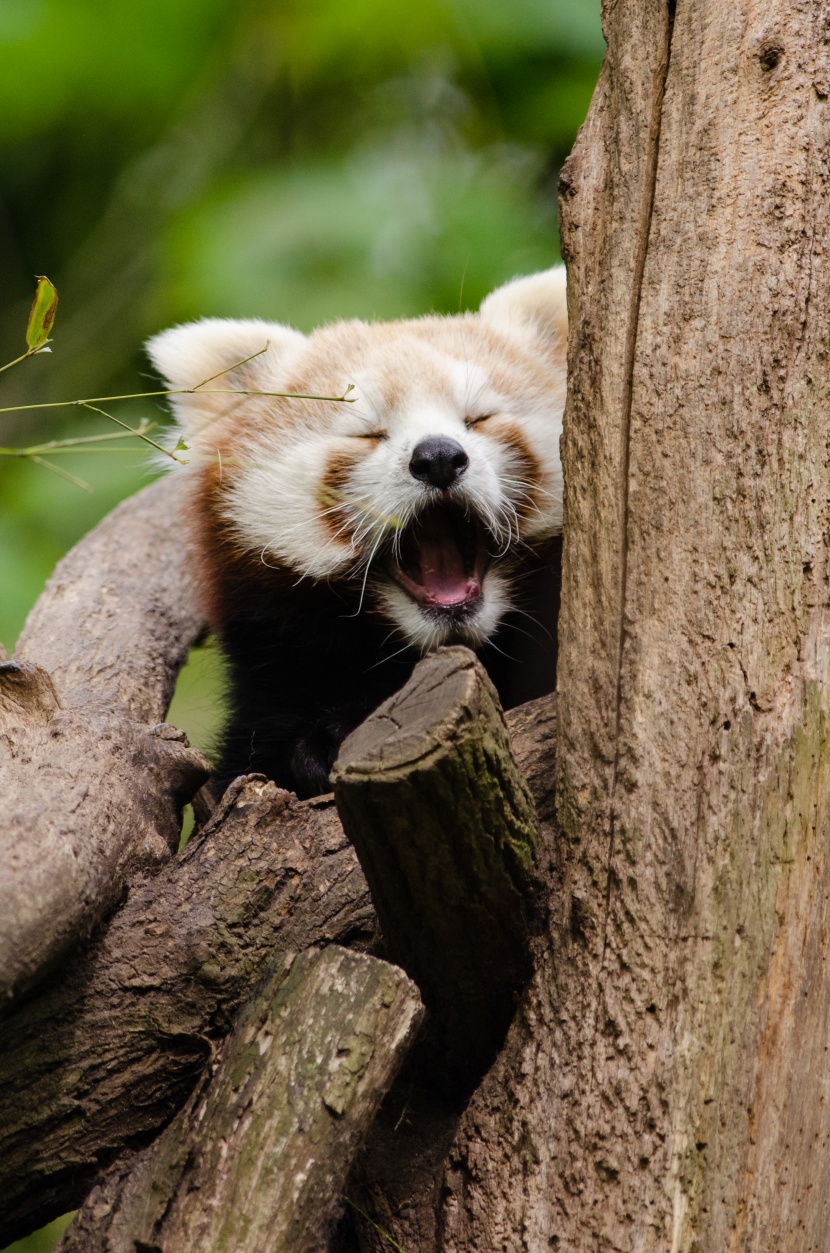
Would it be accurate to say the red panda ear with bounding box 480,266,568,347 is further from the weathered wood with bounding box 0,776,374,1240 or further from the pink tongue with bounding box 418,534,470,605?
the weathered wood with bounding box 0,776,374,1240

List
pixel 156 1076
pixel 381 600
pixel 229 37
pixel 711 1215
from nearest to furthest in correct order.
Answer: pixel 711 1215
pixel 156 1076
pixel 381 600
pixel 229 37

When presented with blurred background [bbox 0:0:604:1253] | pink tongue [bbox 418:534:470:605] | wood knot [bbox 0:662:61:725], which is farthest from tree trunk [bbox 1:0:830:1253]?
blurred background [bbox 0:0:604:1253]

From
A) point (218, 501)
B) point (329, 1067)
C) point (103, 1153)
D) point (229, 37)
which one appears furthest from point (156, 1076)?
point (229, 37)

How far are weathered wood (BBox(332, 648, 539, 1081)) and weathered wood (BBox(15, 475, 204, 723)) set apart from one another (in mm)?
989

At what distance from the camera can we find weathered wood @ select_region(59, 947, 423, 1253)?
141cm

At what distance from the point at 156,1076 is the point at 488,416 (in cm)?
160

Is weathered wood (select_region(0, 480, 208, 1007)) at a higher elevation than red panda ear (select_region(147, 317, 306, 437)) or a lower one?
lower

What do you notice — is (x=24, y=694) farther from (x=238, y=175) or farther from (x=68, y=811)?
Result: (x=238, y=175)

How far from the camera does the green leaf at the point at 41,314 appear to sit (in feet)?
5.98

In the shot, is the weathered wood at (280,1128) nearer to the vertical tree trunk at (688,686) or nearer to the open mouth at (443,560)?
the vertical tree trunk at (688,686)

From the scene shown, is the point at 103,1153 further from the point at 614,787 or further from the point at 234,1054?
the point at 614,787

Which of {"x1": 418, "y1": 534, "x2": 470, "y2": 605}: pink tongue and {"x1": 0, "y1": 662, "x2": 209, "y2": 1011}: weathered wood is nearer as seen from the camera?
{"x1": 0, "y1": 662, "x2": 209, "y2": 1011}: weathered wood

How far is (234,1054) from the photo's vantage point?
1553 mm

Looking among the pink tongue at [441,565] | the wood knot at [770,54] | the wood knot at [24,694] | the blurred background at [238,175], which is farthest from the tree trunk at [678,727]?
the blurred background at [238,175]
